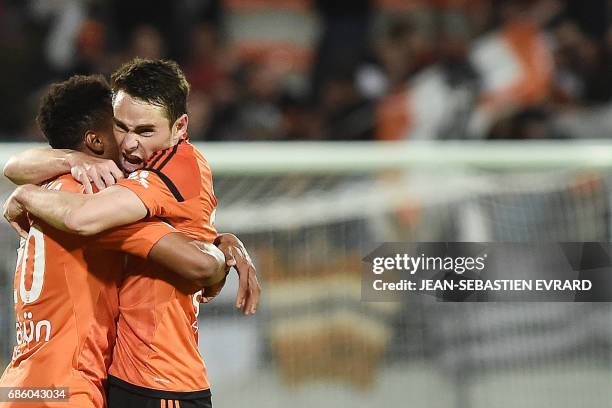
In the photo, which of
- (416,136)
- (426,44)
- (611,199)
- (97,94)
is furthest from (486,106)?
(97,94)

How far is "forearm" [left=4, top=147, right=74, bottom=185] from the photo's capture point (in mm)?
2352

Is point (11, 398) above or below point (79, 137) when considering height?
below

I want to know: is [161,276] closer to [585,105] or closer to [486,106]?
[486,106]

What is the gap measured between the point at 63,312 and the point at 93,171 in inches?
13.9

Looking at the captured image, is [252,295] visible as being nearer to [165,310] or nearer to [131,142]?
[165,310]

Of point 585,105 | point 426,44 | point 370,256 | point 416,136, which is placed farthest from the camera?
point 426,44

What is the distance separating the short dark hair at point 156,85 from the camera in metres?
2.31

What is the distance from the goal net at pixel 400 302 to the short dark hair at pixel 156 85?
4.86 feet

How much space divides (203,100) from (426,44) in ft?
5.70

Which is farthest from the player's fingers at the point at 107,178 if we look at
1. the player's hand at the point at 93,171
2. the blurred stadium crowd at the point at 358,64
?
the blurred stadium crowd at the point at 358,64

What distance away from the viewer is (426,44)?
6961 mm

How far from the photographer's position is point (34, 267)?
2.32 metres

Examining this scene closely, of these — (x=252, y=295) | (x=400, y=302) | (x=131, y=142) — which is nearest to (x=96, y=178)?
(x=131, y=142)

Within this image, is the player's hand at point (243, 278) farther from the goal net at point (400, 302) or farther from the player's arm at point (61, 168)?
the goal net at point (400, 302)
